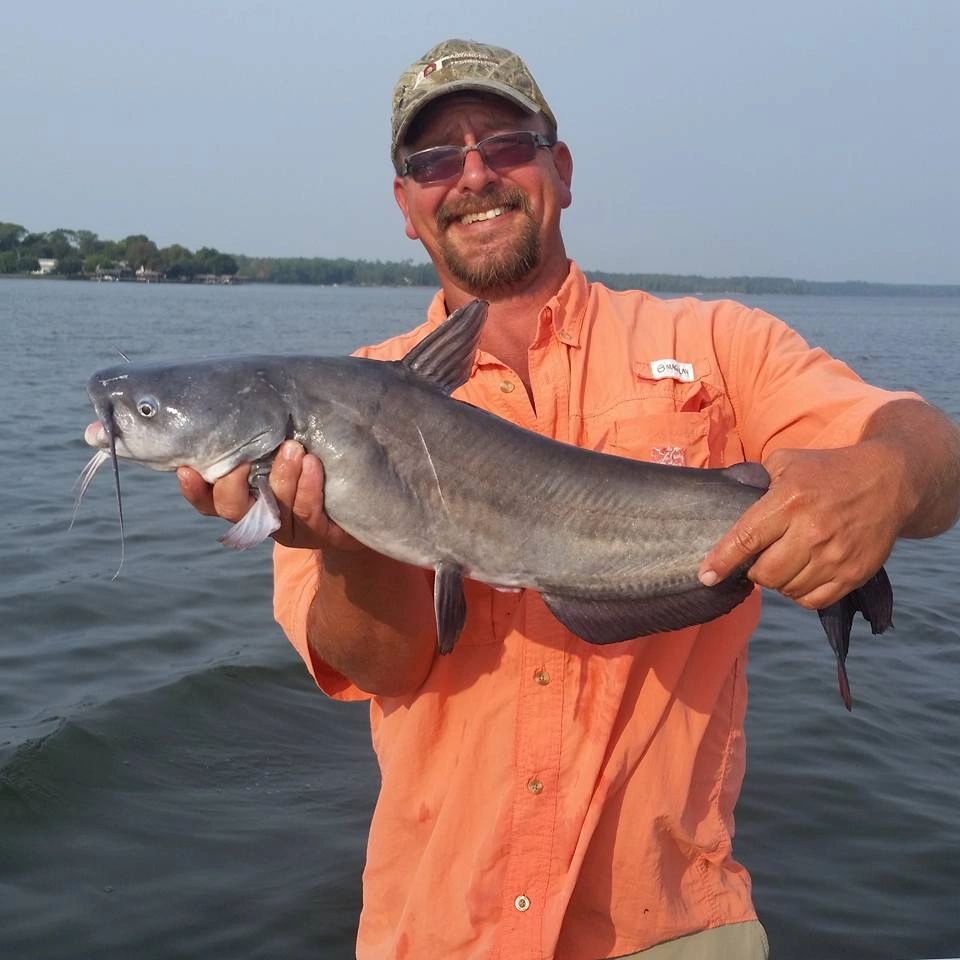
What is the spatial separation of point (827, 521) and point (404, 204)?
71.8 inches

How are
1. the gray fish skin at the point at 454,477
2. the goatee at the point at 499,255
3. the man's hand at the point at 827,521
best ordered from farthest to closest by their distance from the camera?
the goatee at the point at 499,255 < the gray fish skin at the point at 454,477 < the man's hand at the point at 827,521

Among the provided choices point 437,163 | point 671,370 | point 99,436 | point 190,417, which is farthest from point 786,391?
point 99,436

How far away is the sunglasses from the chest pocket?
2.44 ft

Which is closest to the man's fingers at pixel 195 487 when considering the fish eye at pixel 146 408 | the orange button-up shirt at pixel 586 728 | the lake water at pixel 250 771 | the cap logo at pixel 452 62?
the fish eye at pixel 146 408

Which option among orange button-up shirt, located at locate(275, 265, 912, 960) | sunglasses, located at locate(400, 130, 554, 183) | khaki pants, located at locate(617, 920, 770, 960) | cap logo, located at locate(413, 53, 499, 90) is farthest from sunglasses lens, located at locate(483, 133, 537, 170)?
khaki pants, located at locate(617, 920, 770, 960)

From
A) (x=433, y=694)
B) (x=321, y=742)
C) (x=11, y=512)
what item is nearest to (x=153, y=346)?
(x=11, y=512)

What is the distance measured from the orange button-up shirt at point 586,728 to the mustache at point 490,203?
0.32 metres

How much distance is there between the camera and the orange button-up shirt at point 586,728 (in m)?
2.38

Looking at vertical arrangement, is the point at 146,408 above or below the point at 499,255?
below

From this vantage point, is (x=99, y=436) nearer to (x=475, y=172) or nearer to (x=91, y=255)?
(x=475, y=172)

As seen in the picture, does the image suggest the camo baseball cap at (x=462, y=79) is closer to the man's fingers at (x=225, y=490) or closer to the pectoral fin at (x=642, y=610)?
the man's fingers at (x=225, y=490)

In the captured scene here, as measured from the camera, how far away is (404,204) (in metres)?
3.23

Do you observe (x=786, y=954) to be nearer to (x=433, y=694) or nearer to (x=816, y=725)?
(x=816, y=725)

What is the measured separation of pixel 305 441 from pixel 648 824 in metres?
1.24
